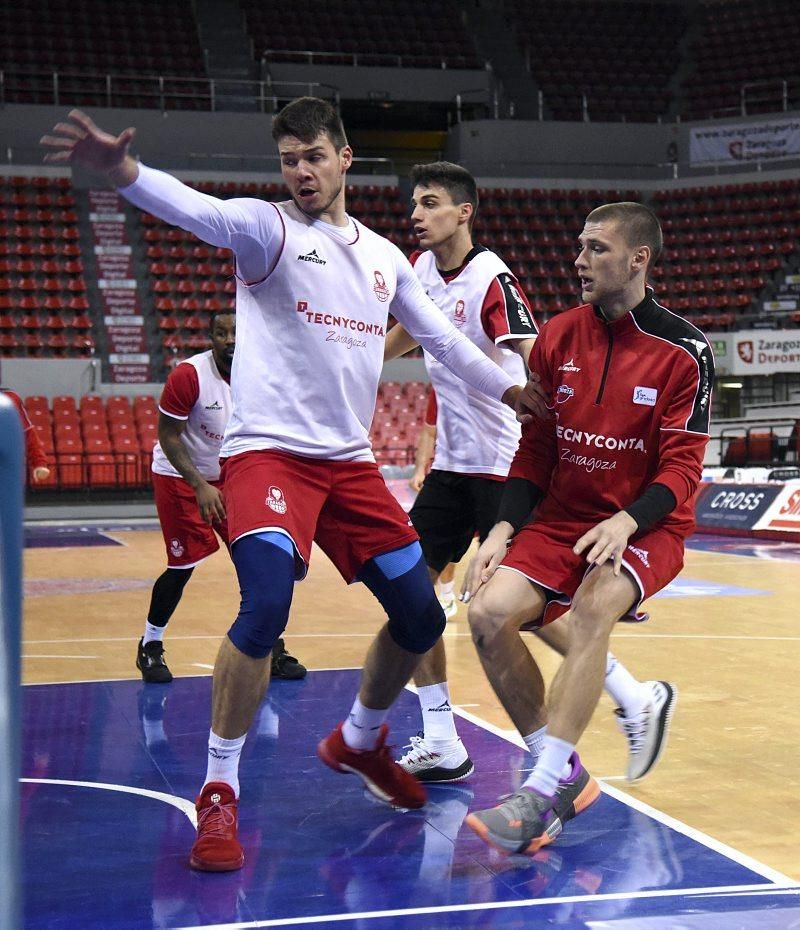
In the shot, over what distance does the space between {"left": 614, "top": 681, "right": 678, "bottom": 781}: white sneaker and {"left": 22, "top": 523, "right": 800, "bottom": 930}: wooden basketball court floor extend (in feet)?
0.44

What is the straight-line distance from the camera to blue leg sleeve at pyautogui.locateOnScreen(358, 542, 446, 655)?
397cm

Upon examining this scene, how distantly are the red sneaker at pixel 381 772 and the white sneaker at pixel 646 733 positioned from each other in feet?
2.40

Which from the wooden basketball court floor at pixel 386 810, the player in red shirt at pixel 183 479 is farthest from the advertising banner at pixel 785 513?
the player in red shirt at pixel 183 479

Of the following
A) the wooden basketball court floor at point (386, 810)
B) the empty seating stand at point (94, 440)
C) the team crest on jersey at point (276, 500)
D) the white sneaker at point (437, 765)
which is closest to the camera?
the wooden basketball court floor at point (386, 810)

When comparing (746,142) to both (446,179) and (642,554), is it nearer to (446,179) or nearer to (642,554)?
(446,179)

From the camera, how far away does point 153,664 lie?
657 cm

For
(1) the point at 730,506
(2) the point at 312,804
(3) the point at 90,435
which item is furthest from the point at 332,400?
(3) the point at 90,435

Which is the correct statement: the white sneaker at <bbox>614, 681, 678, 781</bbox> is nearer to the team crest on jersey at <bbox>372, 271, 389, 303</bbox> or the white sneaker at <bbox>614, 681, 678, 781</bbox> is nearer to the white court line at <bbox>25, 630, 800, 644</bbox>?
the team crest on jersey at <bbox>372, 271, 389, 303</bbox>

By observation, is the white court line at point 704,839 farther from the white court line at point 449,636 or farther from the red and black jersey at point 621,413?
the white court line at point 449,636

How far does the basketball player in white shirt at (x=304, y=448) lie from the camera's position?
3.67 metres

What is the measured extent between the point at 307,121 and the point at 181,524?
10.7 ft

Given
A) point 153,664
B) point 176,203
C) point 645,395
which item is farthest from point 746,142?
point 176,203

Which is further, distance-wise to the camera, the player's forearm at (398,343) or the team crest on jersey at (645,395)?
the player's forearm at (398,343)

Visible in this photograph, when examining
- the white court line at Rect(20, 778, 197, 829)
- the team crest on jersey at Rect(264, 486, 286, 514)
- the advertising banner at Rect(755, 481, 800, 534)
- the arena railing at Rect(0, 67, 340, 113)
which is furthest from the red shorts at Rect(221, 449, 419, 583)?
the arena railing at Rect(0, 67, 340, 113)
